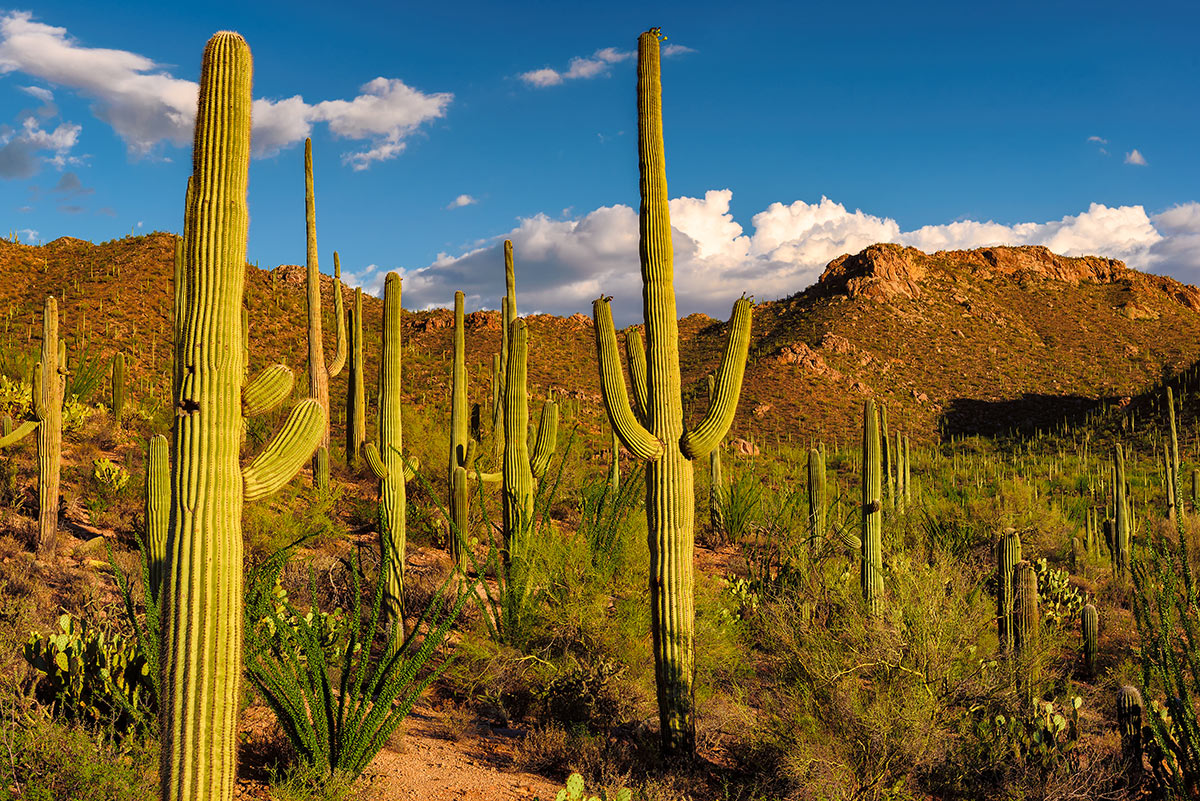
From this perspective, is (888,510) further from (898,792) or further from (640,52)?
(640,52)

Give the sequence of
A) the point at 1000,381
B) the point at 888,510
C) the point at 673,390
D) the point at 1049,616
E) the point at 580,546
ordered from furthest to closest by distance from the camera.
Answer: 1. the point at 1000,381
2. the point at 888,510
3. the point at 1049,616
4. the point at 580,546
5. the point at 673,390

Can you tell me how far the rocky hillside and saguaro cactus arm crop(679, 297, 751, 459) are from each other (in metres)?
10.6

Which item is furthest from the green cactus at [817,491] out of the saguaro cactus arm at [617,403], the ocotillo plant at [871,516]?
the saguaro cactus arm at [617,403]

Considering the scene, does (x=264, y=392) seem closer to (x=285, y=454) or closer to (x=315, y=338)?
(x=285, y=454)

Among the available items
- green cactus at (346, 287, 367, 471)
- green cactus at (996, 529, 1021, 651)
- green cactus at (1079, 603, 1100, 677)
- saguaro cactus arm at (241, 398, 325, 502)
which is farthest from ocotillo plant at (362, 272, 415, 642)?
green cactus at (1079, 603, 1100, 677)

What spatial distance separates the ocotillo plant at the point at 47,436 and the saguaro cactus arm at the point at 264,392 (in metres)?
7.84

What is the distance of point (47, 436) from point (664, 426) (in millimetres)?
8477

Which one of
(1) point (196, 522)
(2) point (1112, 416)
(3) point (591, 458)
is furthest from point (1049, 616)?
(2) point (1112, 416)

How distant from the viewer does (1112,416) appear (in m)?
36.7

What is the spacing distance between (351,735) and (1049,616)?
9.58 m

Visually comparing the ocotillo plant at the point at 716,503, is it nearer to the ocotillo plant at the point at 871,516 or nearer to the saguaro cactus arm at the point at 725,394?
the ocotillo plant at the point at 871,516

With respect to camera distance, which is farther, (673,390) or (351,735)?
(673,390)

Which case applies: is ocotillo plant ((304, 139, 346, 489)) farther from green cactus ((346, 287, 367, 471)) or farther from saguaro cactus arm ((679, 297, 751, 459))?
saguaro cactus arm ((679, 297, 751, 459))

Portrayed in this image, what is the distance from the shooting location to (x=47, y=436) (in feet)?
32.2
